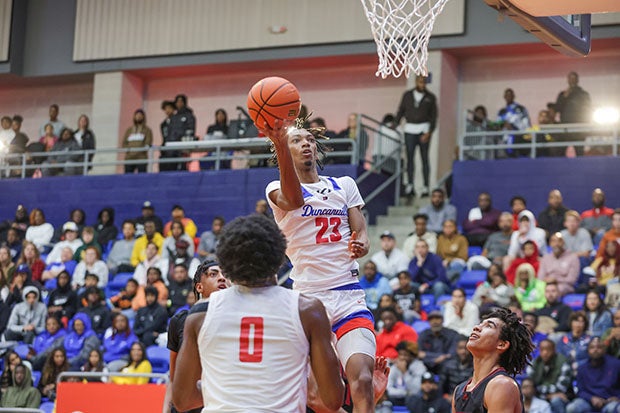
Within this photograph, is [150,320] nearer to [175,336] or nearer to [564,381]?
[564,381]

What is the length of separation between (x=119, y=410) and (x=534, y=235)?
263 inches

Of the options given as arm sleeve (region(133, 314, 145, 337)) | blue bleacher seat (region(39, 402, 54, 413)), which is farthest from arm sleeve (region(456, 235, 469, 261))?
blue bleacher seat (region(39, 402, 54, 413))

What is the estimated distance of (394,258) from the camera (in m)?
14.5

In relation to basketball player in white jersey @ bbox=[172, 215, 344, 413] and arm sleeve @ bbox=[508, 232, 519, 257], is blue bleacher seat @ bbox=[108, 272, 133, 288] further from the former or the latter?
basketball player in white jersey @ bbox=[172, 215, 344, 413]

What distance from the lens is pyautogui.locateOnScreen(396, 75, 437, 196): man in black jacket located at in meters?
17.3

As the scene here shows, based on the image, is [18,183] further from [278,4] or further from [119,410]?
[119,410]

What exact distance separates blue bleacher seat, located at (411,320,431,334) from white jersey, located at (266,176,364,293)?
22.3 feet

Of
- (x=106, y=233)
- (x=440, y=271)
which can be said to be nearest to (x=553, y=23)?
(x=440, y=271)

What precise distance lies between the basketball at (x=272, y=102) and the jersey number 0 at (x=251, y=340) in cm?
174

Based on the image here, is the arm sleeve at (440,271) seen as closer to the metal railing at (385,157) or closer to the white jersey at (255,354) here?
the metal railing at (385,157)

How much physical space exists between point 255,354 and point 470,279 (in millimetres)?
10117

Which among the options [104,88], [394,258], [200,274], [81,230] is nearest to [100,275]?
[81,230]

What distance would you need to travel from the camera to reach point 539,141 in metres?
17.1

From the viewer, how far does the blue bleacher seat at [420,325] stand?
12.9 metres
